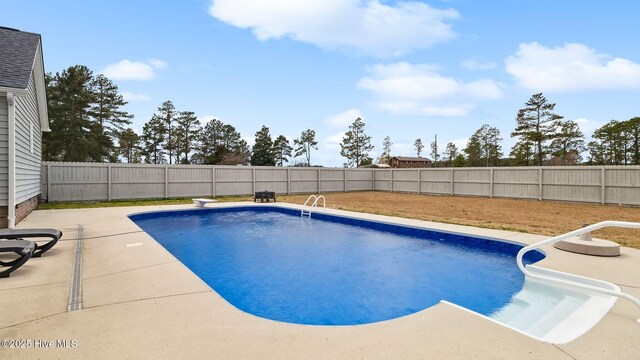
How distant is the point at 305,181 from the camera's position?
20.1 meters

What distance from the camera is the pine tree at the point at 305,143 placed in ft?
150

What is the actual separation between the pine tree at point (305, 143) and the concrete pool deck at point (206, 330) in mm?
42301

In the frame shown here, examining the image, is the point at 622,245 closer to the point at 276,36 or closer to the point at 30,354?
the point at 30,354

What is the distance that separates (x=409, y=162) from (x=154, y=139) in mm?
39923

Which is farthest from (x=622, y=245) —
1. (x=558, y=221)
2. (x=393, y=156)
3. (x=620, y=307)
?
(x=393, y=156)

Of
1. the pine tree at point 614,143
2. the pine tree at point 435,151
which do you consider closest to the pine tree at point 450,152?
the pine tree at point 435,151

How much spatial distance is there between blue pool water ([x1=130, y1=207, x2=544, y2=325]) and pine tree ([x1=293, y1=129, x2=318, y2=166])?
36.8 meters

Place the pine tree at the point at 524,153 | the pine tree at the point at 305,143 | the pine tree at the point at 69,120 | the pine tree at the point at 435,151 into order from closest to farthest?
the pine tree at the point at 69,120
the pine tree at the point at 524,153
the pine tree at the point at 305,143
the pine tree at the point at 435,151

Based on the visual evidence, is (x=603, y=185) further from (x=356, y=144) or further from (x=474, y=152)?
(x=474, y=152)

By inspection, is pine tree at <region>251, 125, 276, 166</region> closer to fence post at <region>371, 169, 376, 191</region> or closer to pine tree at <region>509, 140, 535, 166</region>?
fence post at <region>371, 169, 376, 191</region>

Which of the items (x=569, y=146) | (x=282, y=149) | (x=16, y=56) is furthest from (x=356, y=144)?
(x=16, y=56)

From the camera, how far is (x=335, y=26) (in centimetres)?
1143

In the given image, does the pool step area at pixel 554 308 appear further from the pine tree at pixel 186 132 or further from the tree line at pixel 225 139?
the pine tree at pixel 186 132

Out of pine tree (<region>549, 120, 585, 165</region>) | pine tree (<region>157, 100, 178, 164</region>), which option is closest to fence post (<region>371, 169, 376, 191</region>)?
pine tree (<region>549, 120, 585, 165</region>)
